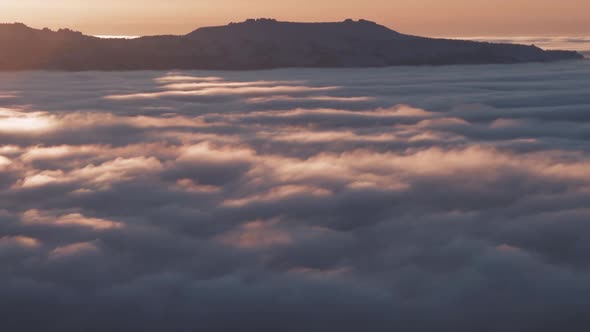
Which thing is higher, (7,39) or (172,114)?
(7,39)

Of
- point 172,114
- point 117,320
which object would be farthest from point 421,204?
point 172,114

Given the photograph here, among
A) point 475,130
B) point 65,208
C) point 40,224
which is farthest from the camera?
point 475,130

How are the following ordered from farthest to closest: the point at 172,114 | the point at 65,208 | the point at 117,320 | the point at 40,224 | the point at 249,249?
the point at 172,114 < the point at 65,208 < the point at 40,224 < the point at 249,249 < the point at 117,320

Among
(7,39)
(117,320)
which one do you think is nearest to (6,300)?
(117,320)

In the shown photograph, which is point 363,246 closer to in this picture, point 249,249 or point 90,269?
point 249,249

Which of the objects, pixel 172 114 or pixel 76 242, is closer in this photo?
pixel 76 242

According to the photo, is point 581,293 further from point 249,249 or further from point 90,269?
point 90,269
